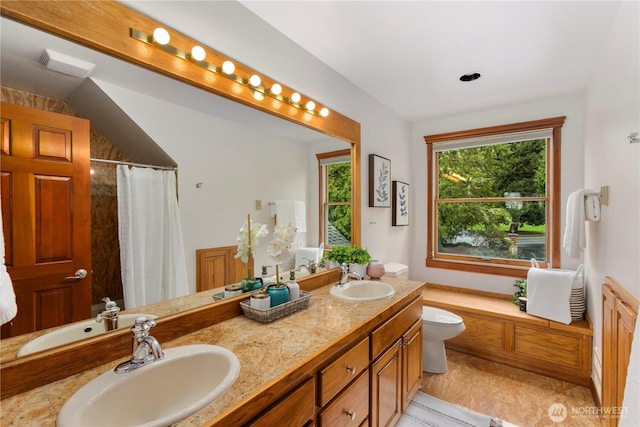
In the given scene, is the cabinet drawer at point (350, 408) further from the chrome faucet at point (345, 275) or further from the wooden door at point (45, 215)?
the wooden door at point (45, 215)

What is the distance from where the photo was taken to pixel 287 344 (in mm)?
1125

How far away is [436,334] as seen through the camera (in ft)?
7.72

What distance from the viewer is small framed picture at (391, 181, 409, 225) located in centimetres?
306

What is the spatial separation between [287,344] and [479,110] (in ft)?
10.4

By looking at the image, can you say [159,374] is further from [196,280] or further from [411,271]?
[411,271]

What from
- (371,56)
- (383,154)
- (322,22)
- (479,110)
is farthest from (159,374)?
(479,110)

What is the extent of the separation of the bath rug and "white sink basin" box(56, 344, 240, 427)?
1.45 meters

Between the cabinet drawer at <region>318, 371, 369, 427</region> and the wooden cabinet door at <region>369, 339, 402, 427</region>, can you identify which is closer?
the cabinet drawer at <region>318, 371, 369, 427</region>

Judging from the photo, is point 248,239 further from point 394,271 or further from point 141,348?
point 394,271

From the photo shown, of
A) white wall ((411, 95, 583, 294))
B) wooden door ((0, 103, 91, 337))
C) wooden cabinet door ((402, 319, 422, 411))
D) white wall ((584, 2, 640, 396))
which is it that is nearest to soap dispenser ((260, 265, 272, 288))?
wooden door ((0, 103, 91, 337))

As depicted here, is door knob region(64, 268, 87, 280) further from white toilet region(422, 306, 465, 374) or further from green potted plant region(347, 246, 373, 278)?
white toilet region(422, 306, 465, 374)

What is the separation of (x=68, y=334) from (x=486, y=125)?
12.0 ft

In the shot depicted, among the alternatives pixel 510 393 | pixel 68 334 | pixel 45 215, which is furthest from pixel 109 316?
pixel 510 393

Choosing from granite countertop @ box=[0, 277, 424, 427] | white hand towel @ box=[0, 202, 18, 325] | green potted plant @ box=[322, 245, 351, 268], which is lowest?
granite countertop @ box=[0, 277, 424, 427]
